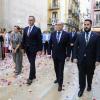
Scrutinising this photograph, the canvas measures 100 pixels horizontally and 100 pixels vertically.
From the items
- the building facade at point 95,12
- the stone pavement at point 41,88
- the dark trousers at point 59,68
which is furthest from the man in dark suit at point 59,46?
the building facade at point 95,12

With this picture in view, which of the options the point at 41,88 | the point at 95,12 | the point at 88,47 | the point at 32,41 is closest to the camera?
the point at 88,47

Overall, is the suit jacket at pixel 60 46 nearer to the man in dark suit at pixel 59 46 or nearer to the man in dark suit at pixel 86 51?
the man in dark suit at pixel 59 46

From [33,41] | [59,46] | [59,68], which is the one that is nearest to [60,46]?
[59,46]

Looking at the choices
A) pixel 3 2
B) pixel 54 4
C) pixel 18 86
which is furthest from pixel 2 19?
pixel 54 4

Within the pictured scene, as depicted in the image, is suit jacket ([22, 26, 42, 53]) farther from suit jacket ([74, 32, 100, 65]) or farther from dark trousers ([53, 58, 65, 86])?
suit jacket ([74, 32, 100, 65])

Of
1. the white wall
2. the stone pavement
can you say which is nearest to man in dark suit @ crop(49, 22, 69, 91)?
the stone pavement

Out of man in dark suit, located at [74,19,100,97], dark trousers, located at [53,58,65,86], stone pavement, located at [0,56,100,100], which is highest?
man in dark suit, located at [74,19,100,97]

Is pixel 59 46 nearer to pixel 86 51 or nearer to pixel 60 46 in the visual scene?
pixel 60 46

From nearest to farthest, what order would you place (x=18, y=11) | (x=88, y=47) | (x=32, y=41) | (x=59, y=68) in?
(x=88, y=47) → (x=59, y=68) → (x=32, y=41) → (x=18, y=11)

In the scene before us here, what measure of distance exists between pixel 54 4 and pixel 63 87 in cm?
6388

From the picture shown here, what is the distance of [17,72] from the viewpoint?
1611 centimetres

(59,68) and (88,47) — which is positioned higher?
(88,47)

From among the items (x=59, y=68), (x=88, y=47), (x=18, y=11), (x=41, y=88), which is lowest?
(x=41, y=88)

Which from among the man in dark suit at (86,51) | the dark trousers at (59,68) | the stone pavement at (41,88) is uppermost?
the man in dark suit at (86,51)
